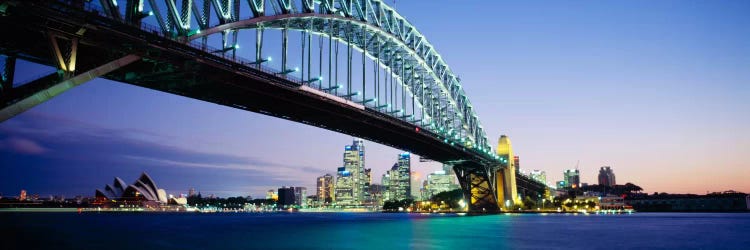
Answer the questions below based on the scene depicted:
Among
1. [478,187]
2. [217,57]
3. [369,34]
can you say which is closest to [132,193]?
[478,187]

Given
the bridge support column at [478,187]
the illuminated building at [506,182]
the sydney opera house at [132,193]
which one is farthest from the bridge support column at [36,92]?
the sydney opera house at [132,193]

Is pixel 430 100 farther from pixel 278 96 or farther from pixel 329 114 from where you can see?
pixel 278 96

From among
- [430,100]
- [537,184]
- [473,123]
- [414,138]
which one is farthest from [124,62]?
[537,184]

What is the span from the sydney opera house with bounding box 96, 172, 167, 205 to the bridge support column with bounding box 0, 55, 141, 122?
143000 mm

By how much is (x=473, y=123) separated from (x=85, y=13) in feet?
260

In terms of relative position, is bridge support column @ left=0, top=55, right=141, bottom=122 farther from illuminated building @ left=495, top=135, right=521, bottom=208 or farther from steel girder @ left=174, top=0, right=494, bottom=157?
illuminated building @ left=495, top=135, right=521, bottom=208

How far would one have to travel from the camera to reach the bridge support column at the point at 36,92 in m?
21.4

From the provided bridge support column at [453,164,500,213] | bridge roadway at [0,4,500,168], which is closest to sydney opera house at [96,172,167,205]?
bridge support column at [453,164,500,213]

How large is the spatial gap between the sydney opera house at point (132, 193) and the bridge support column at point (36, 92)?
143 m

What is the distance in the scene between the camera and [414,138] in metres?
66.1

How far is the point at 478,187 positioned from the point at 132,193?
105447 mm

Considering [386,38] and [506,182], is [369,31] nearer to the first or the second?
[386,38]

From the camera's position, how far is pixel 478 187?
3920 inches

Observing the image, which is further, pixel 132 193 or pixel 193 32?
pixel 132 193
